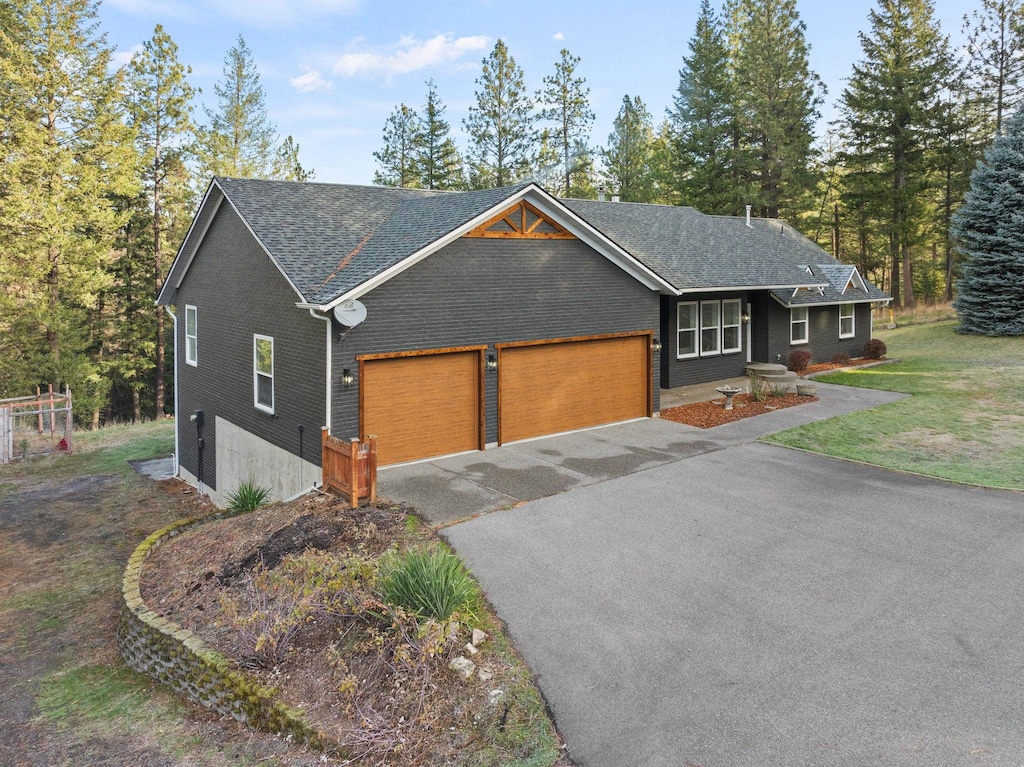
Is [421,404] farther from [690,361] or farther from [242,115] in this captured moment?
[242,115]

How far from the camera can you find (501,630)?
6594 mm

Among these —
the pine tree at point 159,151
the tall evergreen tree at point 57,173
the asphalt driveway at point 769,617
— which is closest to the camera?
the asphalt driveway at point 769,617

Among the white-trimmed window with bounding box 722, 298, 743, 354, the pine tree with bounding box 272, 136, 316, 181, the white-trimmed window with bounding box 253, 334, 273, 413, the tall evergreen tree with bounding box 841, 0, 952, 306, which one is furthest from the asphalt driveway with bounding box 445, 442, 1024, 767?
the pine tree with bounding box 272, 136, 316, 181

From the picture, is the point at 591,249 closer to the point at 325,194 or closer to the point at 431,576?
the point at 325,194

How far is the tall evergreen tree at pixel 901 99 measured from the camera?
34750mm

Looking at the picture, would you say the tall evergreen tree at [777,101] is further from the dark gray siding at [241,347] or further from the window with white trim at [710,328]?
the dark gray siding at [241,347]

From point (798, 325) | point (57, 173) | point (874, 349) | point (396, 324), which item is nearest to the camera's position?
point (396, 324)

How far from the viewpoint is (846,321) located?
83.6 ft

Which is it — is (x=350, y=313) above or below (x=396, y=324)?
above

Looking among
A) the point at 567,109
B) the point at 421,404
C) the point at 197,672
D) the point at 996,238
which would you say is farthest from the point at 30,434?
the point at 996,238

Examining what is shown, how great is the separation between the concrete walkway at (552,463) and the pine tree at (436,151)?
98.9 ft

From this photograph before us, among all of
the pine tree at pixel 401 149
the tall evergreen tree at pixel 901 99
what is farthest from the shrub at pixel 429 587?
the pine tree at pixel 401 149

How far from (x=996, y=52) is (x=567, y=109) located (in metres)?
22.4

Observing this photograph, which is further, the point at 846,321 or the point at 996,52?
the point at 996,52
